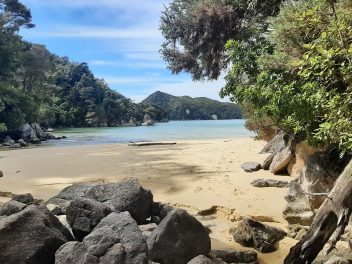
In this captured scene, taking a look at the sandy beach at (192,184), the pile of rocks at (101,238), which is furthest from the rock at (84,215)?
the sandy beach at (192,184)

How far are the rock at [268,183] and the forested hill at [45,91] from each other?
2047cm

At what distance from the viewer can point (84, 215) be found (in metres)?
5.00

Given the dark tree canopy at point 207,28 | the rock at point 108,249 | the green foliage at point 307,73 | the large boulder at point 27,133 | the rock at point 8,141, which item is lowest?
the rock at point 8,141

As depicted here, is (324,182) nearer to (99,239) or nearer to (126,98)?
(99,239)

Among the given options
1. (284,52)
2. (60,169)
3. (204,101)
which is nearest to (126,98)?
(204,101)

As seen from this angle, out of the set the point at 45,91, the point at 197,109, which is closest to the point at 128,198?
the point at 45,91

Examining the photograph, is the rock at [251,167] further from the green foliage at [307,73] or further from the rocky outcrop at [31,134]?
the rocky outcrop at [31,134]

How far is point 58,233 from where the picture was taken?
4.57 m

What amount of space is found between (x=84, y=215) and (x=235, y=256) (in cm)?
209

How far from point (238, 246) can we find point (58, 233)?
2533mm

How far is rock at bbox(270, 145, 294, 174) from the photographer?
956 centimetres

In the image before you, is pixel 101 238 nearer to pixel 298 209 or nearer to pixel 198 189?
pixel 298 209

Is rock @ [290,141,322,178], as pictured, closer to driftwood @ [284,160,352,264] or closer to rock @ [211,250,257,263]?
rock @ [211,250,257,263]

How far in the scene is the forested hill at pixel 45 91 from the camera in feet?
122
